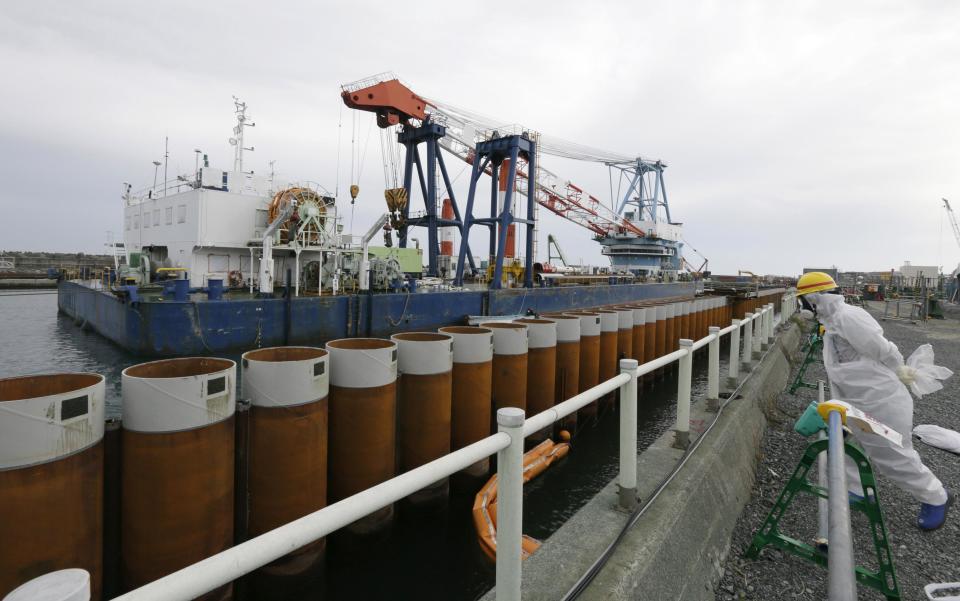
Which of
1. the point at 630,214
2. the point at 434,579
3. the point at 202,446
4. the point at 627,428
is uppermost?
the point at 630,214

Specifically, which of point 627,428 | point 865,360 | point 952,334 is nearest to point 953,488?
point 865,360

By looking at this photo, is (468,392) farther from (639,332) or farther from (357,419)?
(639,332)

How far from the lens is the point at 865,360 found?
399cm

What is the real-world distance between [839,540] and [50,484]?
13.5 feet

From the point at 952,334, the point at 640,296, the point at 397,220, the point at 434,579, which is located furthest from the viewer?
the point at 640,296

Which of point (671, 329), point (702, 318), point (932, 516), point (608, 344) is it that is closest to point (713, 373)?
point (932, 516)

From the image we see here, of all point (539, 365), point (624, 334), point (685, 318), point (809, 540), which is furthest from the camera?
point (685, 318)

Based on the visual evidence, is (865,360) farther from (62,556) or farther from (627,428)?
(62,556)

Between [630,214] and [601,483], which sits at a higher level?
[630,214]

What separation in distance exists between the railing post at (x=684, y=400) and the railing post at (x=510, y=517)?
2.59 metres

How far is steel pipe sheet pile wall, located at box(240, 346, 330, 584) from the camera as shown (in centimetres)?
391

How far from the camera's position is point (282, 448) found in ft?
12.9

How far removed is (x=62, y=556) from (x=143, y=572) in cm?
61

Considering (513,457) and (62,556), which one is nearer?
(513,457)
